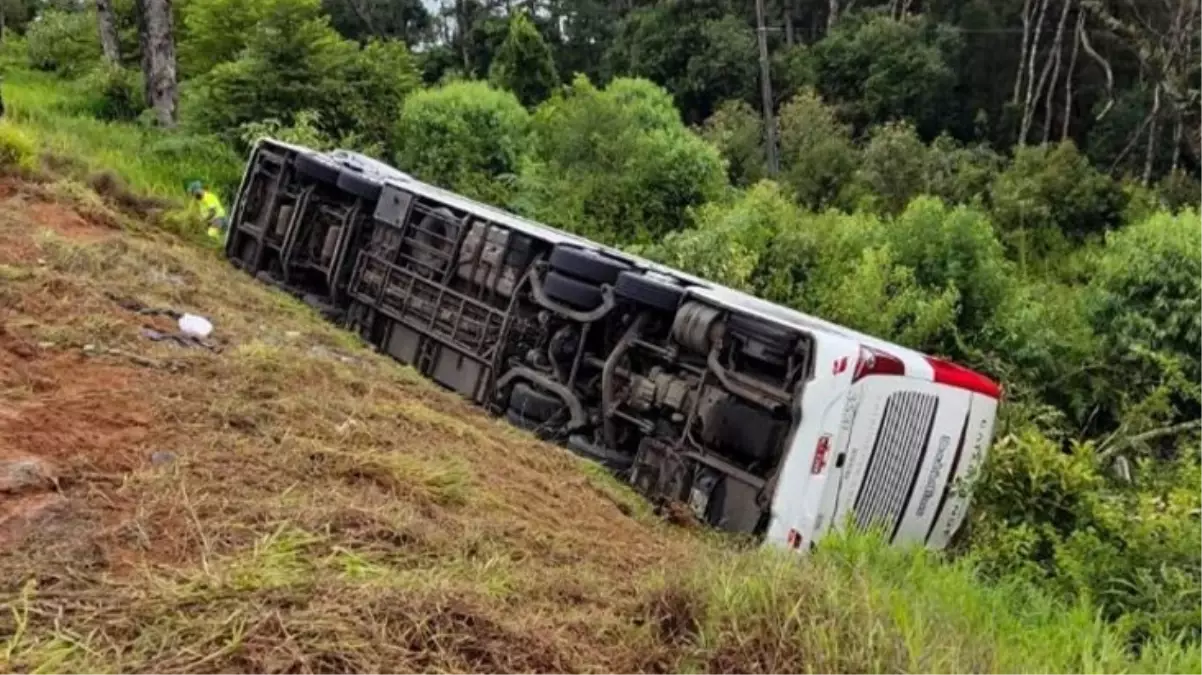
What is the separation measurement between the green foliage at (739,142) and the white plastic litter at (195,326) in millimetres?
17072

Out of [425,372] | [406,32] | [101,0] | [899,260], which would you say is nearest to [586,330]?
[425,372]

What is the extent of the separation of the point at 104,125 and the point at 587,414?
495 inches

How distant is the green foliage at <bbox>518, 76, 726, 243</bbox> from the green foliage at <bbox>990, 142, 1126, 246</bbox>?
23.4 ft

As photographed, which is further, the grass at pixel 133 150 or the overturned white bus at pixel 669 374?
the grass at pixel 133 150

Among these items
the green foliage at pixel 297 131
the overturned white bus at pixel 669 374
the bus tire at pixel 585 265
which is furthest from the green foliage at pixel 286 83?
the bus tire at pixel 585 265

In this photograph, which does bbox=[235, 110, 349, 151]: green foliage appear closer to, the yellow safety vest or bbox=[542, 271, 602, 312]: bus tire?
the yellow safety vest

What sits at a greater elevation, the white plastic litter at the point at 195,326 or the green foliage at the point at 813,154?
the green foliage at the point at 813,154

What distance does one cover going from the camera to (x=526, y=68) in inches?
1126

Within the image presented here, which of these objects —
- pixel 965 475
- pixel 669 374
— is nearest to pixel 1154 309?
pixel 965 475

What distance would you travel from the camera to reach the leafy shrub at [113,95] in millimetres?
18359

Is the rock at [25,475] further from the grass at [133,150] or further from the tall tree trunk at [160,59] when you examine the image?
the tall tree trunk at [160,59]

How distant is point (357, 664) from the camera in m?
2.76

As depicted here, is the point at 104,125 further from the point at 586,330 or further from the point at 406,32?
the point at 406,32

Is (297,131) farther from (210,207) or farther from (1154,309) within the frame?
(1154,309)
